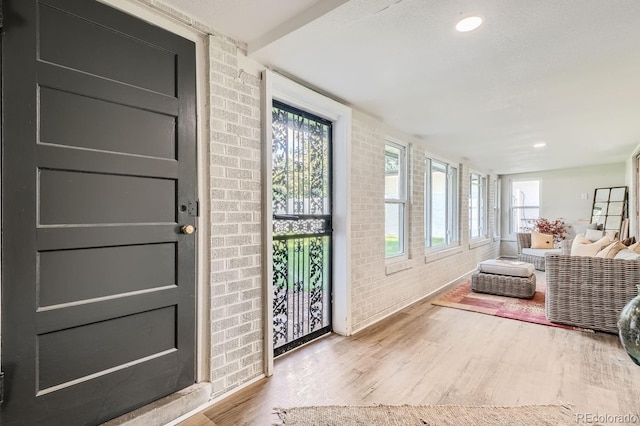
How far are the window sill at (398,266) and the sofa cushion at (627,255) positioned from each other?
217 centimetres

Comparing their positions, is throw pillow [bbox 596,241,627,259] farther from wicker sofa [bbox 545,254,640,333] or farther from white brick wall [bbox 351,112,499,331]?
white brick wall [bbox 351,112,499,331]

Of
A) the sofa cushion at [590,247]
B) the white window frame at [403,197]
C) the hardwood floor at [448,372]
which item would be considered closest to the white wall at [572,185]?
the sofa cushion at [590,247]

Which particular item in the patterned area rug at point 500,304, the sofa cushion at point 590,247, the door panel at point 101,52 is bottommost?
the patterned area rug at point 500,304

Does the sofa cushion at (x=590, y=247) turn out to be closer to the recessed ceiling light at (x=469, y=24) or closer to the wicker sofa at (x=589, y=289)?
the wicker sofa at (x=589, y=289)

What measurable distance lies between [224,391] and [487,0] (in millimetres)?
2801

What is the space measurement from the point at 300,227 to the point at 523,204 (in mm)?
7862

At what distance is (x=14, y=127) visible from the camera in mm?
1319

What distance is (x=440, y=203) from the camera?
17.7 ft

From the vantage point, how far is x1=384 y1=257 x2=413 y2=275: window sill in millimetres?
3715

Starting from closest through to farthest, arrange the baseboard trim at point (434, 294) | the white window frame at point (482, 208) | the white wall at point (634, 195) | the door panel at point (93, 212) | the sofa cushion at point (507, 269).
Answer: the door panel at point (93, 212) → the baseboard trim at point (434, 294) → the sofa cushion at point (507, 269) → the white wall at point (634, 195) → the white window frame at point (482, 208)

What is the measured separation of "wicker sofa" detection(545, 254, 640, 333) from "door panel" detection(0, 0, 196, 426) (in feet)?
12.5

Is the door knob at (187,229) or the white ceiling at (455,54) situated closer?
the white ceiling at (455,54)

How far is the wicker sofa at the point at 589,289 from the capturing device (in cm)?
303

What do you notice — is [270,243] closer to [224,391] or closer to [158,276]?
[158,276]
